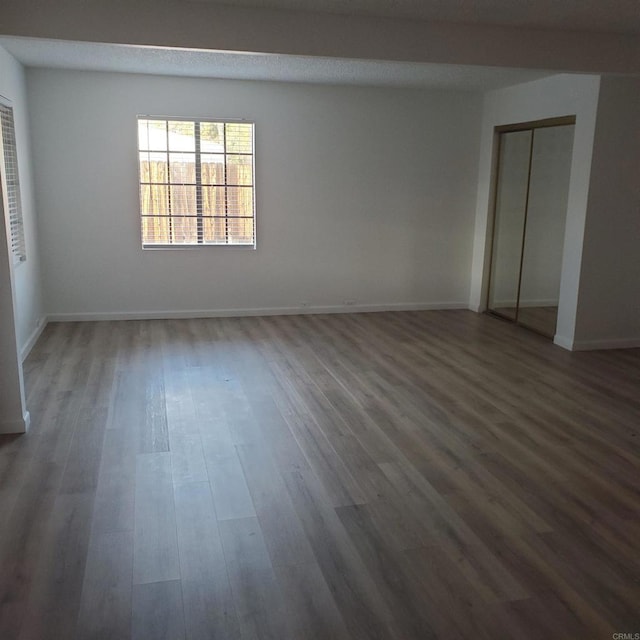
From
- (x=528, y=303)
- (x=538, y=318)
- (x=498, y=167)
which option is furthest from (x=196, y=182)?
(x=538, y=318)

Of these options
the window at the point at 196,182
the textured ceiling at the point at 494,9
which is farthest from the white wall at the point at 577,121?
the window at the point at 196,182

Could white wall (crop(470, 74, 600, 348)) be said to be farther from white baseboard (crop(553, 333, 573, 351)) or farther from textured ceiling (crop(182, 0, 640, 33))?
textured ceiling (crop(182, 0, 640, 33))

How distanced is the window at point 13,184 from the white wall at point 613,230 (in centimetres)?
504

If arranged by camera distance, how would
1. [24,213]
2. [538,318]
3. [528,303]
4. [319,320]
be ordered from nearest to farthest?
[24,213] < [538,318] < [528,303] < [319,320]

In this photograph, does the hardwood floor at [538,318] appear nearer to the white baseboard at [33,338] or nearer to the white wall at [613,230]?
the white wall at [613,230]

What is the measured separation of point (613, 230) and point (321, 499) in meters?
4.04

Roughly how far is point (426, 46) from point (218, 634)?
12.3ft

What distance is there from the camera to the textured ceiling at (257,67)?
16.9 feet

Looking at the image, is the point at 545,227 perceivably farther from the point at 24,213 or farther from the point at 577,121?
the point at 24,213

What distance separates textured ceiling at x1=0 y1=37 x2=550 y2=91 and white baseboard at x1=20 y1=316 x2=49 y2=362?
96.5 inches

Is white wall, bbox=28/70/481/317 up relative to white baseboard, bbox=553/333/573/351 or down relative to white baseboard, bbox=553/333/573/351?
up

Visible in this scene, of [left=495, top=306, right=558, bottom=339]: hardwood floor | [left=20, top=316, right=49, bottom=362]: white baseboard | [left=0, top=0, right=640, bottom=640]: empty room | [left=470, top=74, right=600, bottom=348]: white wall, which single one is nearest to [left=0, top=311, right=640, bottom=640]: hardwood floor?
[left=0, top=0, right=640, bottom=640]: empty room

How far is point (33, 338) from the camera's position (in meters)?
5.75

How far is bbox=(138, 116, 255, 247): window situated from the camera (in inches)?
260
